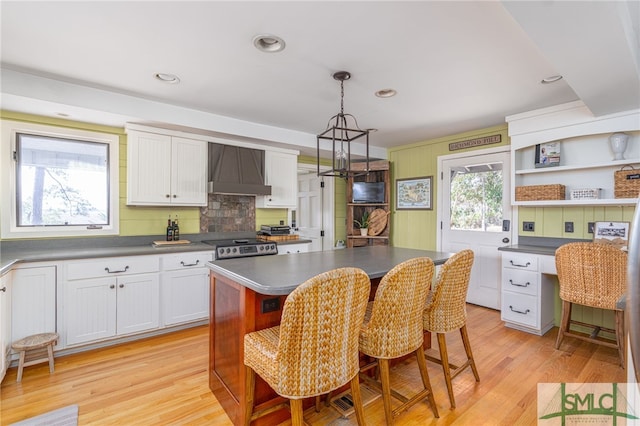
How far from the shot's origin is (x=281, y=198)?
171 inches

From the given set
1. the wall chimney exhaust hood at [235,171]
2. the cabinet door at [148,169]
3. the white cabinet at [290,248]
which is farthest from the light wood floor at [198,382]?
the wall chimney exhaust hood at [235,171]

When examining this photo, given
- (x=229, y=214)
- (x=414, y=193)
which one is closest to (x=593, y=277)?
(x=414, y=193)

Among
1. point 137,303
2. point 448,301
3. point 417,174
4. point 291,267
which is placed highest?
point 417,174

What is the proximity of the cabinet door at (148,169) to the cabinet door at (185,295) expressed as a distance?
844mm

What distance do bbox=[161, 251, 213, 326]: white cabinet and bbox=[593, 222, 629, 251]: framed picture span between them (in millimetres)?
3985

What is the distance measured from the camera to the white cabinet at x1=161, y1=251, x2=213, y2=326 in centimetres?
313

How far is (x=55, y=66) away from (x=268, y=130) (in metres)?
2.08

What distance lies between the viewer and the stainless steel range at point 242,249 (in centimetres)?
335

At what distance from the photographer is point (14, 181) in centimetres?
287

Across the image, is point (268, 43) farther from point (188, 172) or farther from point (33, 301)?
point (33, 301)

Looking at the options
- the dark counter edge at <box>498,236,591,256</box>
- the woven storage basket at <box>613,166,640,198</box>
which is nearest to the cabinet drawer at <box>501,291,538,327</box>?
the dark counter edge at <box>498,236,591,256</box>

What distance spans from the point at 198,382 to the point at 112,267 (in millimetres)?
1388

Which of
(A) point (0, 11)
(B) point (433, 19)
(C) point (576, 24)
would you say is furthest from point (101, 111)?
(C) point (576, 24)

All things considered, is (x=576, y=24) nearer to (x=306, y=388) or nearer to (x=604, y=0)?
(x=604, y=0)
